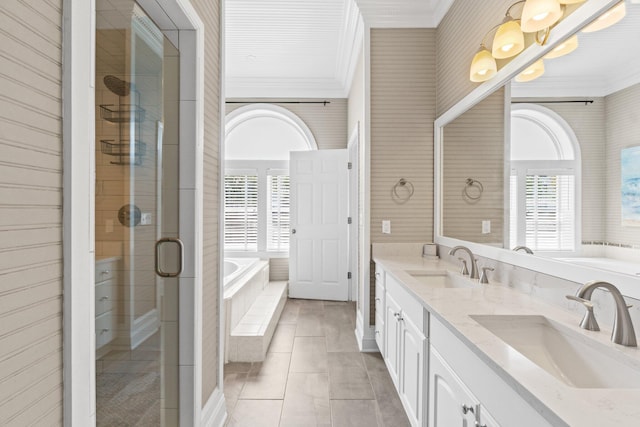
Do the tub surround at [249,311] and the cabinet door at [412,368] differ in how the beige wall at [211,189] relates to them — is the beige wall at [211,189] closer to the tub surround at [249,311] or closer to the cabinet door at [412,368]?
the tub surround at [249,311]

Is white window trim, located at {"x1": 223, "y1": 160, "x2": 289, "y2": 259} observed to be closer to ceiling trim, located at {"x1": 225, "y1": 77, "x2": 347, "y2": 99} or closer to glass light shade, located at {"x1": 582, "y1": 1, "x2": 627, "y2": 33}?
A: ceiling trim, located at {"x1": 225, "y1": 77, "x2": 347, "y2": 99}

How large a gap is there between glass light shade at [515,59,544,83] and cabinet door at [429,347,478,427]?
137 cm

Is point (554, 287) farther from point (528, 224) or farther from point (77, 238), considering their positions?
point (77, 238)

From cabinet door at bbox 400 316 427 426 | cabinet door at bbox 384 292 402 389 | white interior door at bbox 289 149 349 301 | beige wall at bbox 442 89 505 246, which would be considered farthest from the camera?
white interior door at bbox 289 149 349 301

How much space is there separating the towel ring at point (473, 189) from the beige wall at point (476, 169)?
0.04 feet

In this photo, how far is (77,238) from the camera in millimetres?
833

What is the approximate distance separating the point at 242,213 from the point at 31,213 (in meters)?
4.68

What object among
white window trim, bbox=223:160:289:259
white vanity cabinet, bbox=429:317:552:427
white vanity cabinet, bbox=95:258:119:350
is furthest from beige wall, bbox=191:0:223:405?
white window trim, bbox=223:160:289:259

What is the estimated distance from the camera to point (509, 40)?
70.6 inches

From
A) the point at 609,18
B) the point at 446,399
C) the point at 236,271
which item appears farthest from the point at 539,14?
the point at 236,271

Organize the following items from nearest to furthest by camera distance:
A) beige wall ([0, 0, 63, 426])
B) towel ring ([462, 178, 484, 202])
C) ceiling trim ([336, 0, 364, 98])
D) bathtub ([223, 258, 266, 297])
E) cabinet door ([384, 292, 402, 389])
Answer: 1. beige wall ([0, 0, 63, 426])
2. cabinet door ([384, 292, 402, 389])
3. towel ring ([462, 178, 484, 202])
4. ceiling trim ([336, 0, 364, 98])
5. bathtub ([223, 258, 266, 297])

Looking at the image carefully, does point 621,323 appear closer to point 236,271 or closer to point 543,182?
point 543,182

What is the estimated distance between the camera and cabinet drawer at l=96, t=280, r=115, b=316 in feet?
3.68

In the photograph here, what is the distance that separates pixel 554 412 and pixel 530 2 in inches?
67.6
